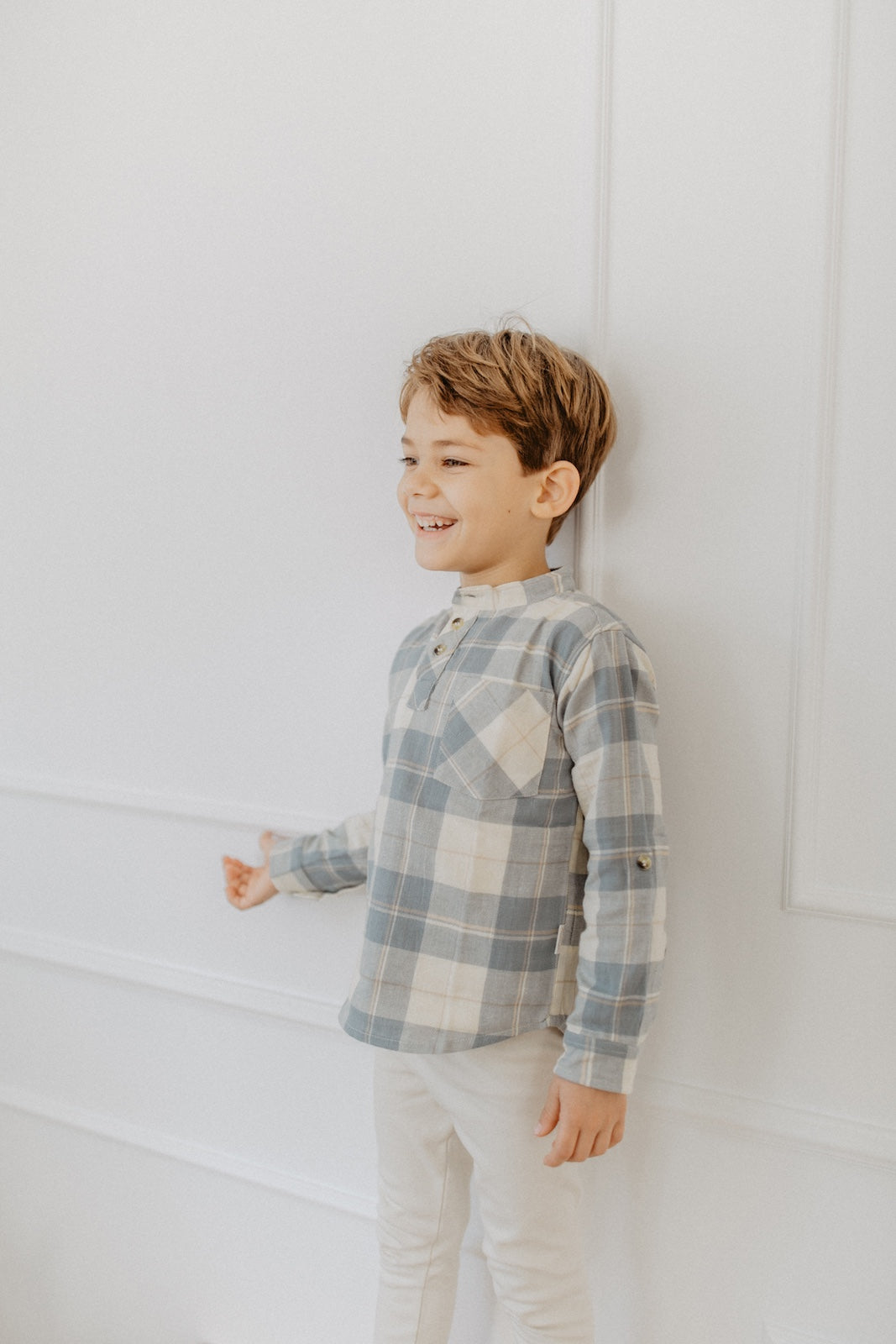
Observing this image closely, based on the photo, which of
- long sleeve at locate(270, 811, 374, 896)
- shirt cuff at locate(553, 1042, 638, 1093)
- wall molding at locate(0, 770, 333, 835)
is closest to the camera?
shirt cuff at locate(553, 1042, 638, 1093)

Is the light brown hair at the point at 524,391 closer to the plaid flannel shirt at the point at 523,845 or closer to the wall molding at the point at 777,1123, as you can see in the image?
the plaid flannel shirt at the point at 523,845

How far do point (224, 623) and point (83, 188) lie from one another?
0.63 m

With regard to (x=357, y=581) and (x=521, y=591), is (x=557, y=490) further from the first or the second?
(x=357, y=581)

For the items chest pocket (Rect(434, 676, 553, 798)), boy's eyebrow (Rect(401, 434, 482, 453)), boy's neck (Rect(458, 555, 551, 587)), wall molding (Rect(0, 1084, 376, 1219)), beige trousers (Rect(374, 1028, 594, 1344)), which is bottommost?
wall molding (Rect(0, 1084, 376, 1219))

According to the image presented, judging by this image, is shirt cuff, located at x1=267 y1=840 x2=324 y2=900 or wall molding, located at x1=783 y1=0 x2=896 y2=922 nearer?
wall molding, located at x1=783 y1=0 x2=896 y2=922

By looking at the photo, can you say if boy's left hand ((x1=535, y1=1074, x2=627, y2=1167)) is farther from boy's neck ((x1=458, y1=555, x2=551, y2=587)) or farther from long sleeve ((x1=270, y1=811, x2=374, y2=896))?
boy's neck ((x1=458, y1=555, x2=551, y2=587))

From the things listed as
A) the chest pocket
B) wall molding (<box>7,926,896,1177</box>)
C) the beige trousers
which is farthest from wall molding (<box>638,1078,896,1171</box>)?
the chest pocket

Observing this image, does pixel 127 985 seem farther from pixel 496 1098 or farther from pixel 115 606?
pixel 496 1098

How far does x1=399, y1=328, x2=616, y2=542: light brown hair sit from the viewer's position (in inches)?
35.5

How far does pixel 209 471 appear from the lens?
4.09ft

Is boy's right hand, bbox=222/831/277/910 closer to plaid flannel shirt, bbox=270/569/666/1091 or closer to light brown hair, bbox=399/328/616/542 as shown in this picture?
plaid flannel shirt, bbox=270/569/666/1091

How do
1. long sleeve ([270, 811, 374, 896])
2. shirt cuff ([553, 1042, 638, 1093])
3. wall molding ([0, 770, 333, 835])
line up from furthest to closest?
wall molding ([0, 770, 333, 835]) → long sleeve ([270, 811, 374, 896]) → shirt cuff ([553, 1042, 638, 1093])

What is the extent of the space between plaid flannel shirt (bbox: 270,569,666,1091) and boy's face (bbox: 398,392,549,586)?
4 centimetres

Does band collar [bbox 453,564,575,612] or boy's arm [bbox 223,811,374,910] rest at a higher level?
band collar [bbox 453,564,575,612]
